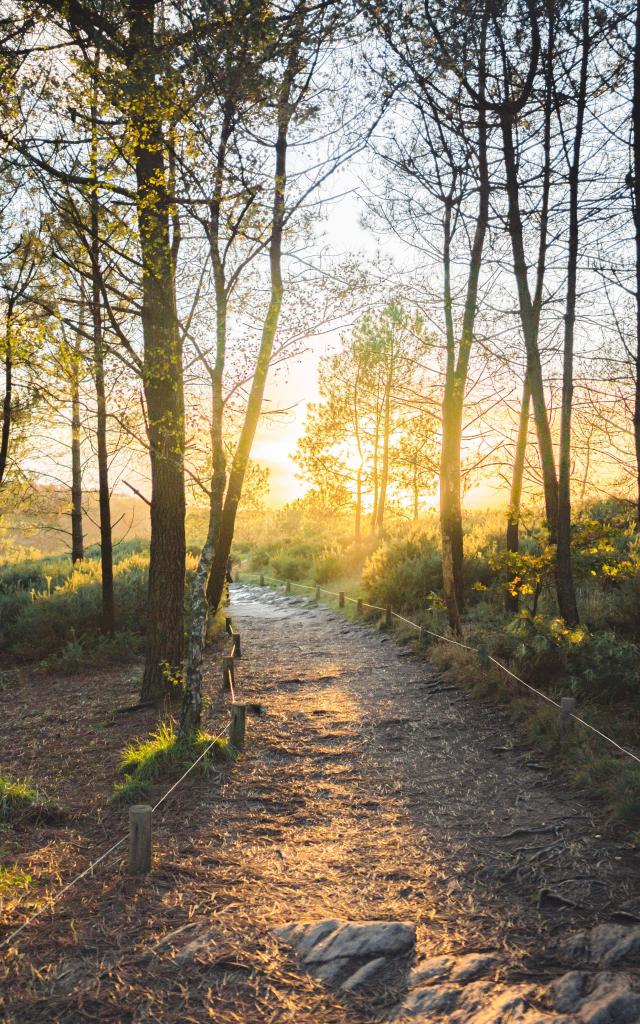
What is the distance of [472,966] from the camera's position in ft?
Answer: 12.0

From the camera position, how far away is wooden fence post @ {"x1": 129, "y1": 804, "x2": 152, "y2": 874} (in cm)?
463

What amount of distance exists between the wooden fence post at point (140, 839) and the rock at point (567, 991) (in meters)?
2.87

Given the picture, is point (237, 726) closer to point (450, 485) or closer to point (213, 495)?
point (213, 495)

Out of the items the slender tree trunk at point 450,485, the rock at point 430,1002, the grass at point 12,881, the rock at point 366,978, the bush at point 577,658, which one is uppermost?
the slender tree trunk at point 450,485

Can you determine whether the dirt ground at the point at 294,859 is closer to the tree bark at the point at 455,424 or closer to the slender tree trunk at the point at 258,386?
the tree bark at the point at 455,424

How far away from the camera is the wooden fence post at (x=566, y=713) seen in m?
7.17

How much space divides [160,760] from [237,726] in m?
1.09

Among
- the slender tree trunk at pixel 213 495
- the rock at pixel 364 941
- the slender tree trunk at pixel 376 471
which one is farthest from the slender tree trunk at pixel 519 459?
the slender tree trunk at pixel 376 471

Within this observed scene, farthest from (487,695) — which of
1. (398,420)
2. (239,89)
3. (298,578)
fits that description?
(298,578)

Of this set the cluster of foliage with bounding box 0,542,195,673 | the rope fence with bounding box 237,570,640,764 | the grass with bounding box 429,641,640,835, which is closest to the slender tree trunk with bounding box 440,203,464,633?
the rope fence with bounding box 237,570,640,764

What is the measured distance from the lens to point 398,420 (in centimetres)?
2655

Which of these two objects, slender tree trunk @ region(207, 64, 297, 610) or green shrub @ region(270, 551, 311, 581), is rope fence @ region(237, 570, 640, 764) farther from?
green shrub @ region(270, 551, 311, 581)

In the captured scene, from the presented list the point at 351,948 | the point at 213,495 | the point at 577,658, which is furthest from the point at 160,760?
the point at 577,658

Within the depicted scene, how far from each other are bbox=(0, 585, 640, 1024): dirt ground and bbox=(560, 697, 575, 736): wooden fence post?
51cm
